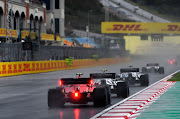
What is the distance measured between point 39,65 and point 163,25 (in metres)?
58.1

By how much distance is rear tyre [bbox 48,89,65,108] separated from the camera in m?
16.0

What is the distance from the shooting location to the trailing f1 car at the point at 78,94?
15969 mm

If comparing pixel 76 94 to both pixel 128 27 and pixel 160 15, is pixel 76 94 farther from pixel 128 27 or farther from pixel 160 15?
pixel 160 15

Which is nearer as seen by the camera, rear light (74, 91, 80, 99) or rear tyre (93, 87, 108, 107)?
rear tyre (93, 87, 108, 107)

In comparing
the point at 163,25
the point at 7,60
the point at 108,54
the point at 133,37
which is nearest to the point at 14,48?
the point at 7,60

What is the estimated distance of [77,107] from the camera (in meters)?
16.5

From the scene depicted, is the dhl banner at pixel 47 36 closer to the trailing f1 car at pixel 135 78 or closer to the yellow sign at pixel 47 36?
the yellow sign at pixel 47 36

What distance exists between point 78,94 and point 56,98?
2.34 ft

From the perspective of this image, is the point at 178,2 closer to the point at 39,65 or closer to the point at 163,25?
the point at 163,25

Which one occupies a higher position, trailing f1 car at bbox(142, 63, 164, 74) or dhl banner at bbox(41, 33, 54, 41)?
dhl banner at bbox(41, 33, 54, 41)

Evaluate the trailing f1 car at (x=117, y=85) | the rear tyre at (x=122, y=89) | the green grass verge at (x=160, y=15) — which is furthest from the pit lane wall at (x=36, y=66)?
the green grass verge at (x=160, y=15)

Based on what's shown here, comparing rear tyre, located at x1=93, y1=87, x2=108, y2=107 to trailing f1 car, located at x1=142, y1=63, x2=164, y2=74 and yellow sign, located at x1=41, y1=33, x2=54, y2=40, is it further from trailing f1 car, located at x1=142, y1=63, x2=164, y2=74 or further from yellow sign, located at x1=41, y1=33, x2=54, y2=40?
yellow sign, located at x1=41, y1=33, x2=54, y2=40

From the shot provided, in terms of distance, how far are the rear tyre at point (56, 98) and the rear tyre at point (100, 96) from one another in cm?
102

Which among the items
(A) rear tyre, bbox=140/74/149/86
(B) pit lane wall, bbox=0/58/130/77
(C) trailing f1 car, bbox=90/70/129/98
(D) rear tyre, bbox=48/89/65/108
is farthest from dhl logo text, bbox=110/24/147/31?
(D) rear tyre, bbox=48/89/65/108
